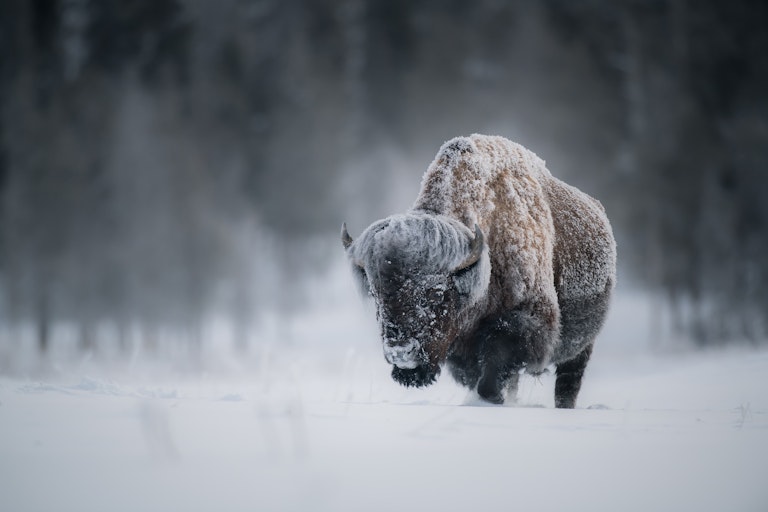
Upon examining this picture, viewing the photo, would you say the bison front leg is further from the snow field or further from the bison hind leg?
the bison hind leg

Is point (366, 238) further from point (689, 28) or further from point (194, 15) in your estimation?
point (194, 15)

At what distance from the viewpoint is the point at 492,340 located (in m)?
4.70

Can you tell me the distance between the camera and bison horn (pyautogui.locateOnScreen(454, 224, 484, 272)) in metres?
4.27

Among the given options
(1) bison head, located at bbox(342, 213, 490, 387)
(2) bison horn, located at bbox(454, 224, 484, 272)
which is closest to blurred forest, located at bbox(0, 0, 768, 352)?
(1) bison head, located at bbox(342, 213, 490, 387)

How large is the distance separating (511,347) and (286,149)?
29360 millimetres

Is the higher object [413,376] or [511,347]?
[511,347]

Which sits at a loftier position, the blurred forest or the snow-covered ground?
the blurred forest

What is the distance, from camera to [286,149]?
33.1 meters

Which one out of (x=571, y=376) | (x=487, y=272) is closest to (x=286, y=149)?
(x=571, y=376)

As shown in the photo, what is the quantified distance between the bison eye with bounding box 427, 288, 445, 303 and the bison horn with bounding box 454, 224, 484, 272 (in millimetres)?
161

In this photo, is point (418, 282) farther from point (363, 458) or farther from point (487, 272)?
point (363, 458)

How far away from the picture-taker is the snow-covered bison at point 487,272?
4145 mm

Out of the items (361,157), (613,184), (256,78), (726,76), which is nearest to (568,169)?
(613,184)

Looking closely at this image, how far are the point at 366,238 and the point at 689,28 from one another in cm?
2938
